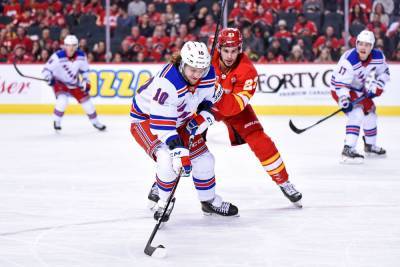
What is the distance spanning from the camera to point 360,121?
7059mm

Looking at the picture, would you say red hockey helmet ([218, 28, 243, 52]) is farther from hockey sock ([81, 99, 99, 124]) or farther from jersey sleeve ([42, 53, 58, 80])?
jersey sleeve ([42, 53, 58, 80])

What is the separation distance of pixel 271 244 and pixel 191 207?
1.05m

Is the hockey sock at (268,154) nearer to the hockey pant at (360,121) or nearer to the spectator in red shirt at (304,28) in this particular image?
the hockey pant at (360,121)

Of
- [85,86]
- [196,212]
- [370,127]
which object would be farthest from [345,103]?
[85,86]

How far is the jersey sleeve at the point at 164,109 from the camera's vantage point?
4125mm

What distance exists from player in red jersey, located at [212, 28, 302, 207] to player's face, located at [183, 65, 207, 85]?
607 millimetres

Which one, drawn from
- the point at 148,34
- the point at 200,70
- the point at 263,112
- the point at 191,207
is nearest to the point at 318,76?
the point at 263,112

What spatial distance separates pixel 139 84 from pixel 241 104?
6.71 m

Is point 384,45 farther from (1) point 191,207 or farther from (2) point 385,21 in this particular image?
(1) point 191,207

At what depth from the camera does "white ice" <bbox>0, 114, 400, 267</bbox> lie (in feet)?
12.6

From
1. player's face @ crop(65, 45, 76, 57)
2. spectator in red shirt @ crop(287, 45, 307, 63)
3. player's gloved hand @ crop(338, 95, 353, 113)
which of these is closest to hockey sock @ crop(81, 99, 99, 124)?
player's face @ crop(65, 45, 76, 57)

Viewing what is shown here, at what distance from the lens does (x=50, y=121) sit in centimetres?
1058

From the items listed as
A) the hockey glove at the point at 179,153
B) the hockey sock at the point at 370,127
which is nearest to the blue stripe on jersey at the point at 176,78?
the hockey glove at the point at 179,153

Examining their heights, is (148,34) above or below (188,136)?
below
